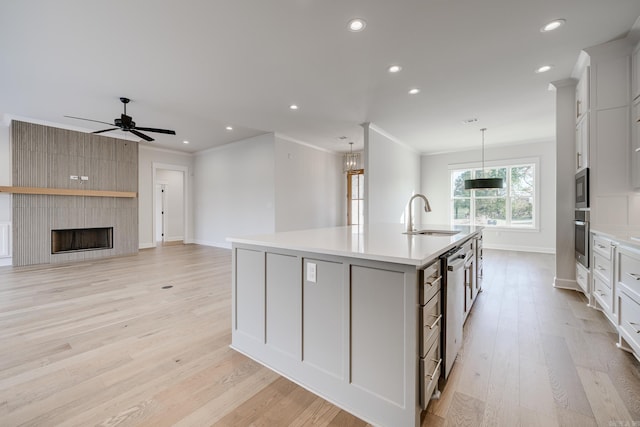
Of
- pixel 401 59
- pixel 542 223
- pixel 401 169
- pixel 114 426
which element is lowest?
pixel 114 426

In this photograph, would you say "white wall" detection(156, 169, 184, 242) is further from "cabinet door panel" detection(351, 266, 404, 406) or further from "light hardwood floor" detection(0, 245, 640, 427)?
"cabinet door panel" detection(351, 266, 404, 406)

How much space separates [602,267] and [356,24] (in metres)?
3.24

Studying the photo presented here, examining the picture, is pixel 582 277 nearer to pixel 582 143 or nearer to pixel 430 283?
pixel 582 143

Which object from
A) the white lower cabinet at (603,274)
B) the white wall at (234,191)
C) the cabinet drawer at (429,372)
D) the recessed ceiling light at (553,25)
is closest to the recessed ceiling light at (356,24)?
the recessed ceiling light at (553,25)

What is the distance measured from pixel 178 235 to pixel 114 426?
29.7ft

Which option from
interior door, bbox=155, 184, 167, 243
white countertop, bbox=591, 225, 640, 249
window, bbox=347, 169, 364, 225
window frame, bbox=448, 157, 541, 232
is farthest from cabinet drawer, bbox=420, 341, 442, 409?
interior door, bbox=155, 184, 167, 243

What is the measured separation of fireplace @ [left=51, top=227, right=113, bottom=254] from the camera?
579 centimetres

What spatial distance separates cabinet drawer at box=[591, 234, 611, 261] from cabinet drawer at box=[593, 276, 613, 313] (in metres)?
0.27

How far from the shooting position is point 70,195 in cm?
579

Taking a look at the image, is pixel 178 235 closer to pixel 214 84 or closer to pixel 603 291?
pixel 214 84

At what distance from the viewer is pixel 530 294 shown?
3.52 meters

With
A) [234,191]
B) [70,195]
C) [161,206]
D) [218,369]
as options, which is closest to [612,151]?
[218,369]

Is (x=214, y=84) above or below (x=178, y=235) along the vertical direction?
above

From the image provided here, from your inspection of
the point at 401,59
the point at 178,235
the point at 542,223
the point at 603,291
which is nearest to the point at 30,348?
the point at 401,59
